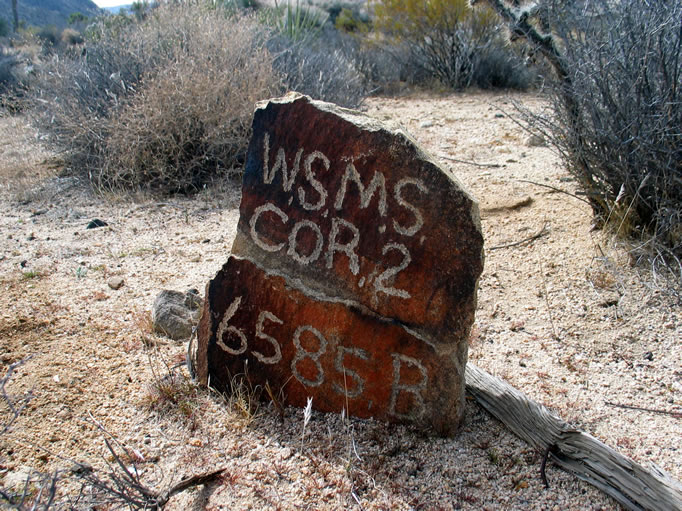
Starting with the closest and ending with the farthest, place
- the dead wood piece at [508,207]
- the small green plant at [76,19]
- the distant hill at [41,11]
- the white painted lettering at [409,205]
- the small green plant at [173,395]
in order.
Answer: the white painted lettering at [409,205]
the small green plant at [173,395]
the dead wood piece at [508,207]
the small green plant at [76,19]
the distant hill at [41,11]

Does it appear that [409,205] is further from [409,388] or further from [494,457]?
[494,457]

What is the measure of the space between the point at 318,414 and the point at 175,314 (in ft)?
3.27

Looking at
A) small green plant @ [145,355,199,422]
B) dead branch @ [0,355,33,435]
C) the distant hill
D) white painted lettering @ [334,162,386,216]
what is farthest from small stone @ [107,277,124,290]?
the distant hill

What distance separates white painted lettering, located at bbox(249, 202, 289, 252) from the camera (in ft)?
7.30

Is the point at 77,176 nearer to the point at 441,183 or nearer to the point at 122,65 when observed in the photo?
the point at 122,65

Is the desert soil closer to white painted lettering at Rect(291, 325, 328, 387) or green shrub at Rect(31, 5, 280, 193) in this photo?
white painted lettering at Rect(291, 325, 328, 387)

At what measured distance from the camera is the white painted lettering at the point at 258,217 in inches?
87.7

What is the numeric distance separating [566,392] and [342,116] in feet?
4.83

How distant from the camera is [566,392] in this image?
245 centimetres

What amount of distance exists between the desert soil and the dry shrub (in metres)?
0.78

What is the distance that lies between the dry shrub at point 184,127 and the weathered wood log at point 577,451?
139 inches

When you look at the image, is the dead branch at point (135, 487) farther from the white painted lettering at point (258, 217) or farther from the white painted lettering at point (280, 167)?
the white painted lettering at point (280, 167)

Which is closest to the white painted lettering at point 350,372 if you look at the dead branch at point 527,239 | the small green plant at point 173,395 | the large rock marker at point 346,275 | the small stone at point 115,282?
the large rock marker at point 346,275

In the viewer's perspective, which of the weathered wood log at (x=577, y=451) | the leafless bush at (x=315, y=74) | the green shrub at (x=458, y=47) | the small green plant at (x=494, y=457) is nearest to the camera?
the weathered wood log at (x=577, y=451)
